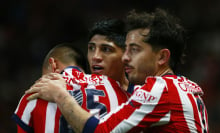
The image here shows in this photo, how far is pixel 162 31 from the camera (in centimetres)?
346

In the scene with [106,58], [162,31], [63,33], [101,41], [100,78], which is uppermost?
[162,31]

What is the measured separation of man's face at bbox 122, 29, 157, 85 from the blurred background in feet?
18.5

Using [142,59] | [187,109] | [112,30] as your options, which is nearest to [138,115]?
[187,109]

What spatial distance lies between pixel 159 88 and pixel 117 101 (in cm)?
41

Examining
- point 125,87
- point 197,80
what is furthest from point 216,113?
point 125,87

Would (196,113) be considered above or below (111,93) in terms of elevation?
below

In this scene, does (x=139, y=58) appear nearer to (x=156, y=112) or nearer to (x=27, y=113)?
(x=156, y=112)

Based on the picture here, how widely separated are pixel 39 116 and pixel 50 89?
0.21 metres

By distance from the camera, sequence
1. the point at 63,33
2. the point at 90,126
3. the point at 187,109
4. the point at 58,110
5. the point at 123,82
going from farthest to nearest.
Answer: the point at 63,33 < the point at 123,82 < the point at 58,110 < the point at 187,109 < the point at 90,126

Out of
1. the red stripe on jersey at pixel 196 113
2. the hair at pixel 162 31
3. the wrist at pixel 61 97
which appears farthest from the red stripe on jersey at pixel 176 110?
the wrist at pixel 61 97

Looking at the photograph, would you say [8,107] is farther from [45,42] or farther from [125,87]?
[125,87]

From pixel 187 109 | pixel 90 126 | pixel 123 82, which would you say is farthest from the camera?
pixel 123 82

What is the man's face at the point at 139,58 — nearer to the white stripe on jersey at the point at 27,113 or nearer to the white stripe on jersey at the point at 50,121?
the white stripe on jersey at the point at 50,121

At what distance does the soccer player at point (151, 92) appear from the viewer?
312 cm
